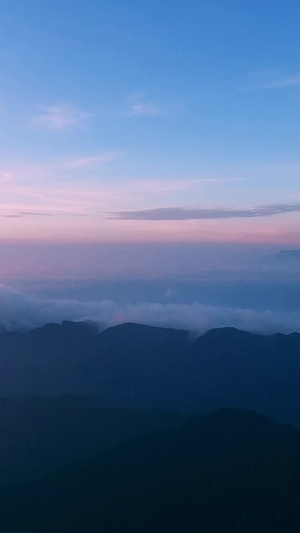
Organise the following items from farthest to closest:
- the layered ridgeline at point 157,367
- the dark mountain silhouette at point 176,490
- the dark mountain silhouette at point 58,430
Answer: the layered ridgeline at point 157,367
the dark mountain silhouette at point 58,430
the dark mountain silhouette at point 176,490

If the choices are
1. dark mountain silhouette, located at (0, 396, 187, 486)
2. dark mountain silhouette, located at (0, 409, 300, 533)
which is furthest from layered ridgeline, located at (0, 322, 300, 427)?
dark mountain silhouette, located at (0, 409, 300, 533)

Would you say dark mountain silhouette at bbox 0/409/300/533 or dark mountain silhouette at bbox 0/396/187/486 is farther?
dark mountain silhouette at bbox 0/396/187/486

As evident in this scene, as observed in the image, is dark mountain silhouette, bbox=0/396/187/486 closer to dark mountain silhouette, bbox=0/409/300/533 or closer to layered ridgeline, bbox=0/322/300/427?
dark mountain silhouette, bbox=0/409/300/533

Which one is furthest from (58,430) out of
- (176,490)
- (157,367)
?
(157,367)

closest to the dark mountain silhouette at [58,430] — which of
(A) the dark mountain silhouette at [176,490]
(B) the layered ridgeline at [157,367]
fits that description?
(A) the dark mountain silhouette at [176,490]

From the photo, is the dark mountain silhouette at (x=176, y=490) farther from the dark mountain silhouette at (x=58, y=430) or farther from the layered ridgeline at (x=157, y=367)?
the layered ridgeline at (x=157, y=367)

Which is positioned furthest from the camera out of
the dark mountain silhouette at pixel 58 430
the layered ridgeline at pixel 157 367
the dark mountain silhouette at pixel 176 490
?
the layered ridgeline at pixel 157 367
